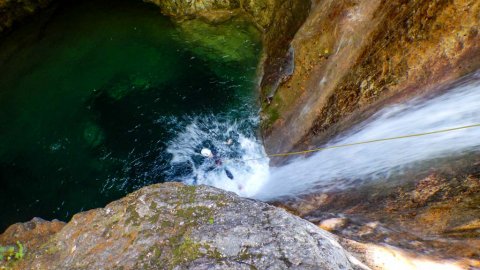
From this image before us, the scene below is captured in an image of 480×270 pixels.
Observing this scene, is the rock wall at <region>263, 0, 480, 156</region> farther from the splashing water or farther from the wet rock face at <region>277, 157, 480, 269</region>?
the wet rock face at <region>277, 157, 480, 269</region>

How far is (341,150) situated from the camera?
5.53 metres

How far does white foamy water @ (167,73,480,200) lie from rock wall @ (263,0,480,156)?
35 centimetres

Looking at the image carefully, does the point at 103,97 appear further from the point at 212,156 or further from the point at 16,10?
the point at 16,10

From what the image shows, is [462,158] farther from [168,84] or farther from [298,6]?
[168,84]

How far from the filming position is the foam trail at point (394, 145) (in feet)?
13.8

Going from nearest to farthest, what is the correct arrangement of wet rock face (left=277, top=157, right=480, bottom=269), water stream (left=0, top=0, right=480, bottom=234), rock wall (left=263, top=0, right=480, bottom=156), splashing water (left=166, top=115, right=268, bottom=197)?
1. wet rock face (left=277, top=157, right=480, bottom=269)
2. rock wall (left=263, top=0, right=480, bottom=156)
3. water stream (left=0, top=0, right=480, bottom=234)
4. splashing water (left=166, top=115, right=268, bottom=197)

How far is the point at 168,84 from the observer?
858 centimetres

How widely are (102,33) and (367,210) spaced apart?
899cm

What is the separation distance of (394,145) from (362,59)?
1.60 metres

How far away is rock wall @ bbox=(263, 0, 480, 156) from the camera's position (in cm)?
461

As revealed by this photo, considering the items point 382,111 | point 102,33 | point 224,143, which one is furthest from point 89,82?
point 382,111

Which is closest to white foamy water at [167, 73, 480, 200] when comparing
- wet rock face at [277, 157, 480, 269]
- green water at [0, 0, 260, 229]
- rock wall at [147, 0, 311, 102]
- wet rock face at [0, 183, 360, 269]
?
wet rock face at [277, 157, 480, 269]

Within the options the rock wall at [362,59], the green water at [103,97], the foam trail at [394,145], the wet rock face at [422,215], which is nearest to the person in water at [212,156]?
the green water at [103,97]

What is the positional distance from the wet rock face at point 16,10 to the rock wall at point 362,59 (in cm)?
881
